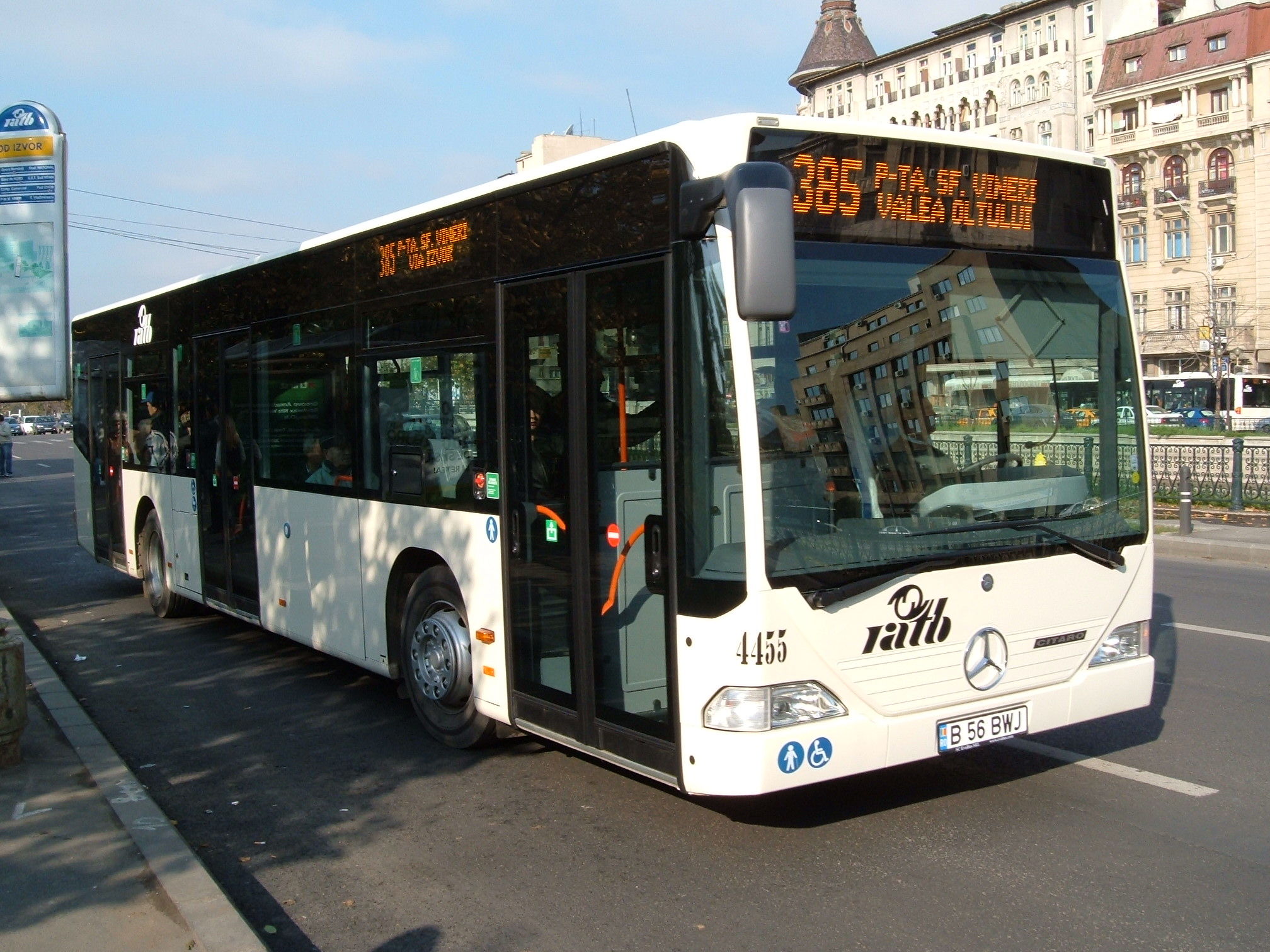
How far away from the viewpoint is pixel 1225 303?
6500 centimetres

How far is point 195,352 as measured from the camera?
1048 cm

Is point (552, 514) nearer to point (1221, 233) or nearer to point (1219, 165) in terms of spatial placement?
point (1221, 233)

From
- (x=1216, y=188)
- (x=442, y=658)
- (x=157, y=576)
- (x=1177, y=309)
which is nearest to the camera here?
(x=442, y=658)

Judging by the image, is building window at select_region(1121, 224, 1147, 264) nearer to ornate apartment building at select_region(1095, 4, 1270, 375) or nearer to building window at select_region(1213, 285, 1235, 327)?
ornate apartment building at select_region(1095, 4, 1270, 375)

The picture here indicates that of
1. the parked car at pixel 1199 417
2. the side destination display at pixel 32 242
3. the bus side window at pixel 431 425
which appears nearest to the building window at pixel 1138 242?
the parked car at pixel 1199 417

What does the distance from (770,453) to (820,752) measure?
1193 mm

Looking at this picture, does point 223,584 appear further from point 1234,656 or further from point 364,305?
point 1234,656

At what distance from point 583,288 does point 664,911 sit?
2688 mm

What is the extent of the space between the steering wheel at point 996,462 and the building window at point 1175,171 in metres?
72.7

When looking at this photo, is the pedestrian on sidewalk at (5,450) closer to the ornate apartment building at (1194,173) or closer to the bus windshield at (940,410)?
the bus windshield at (940,410)

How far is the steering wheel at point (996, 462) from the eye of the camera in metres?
5.21

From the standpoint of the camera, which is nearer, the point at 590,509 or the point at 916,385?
the point at 916,385

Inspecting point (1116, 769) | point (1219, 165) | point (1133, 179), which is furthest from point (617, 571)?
point (1133, 179)

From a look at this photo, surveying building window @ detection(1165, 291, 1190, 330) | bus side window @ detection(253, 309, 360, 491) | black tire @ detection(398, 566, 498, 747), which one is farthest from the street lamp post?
black tire @ detection(398, 566, 498, 747)
